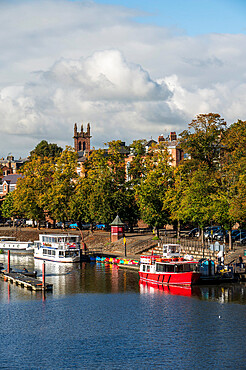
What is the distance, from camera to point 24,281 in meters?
77.2

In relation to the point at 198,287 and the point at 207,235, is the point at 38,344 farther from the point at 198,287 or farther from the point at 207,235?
the point at 207,235

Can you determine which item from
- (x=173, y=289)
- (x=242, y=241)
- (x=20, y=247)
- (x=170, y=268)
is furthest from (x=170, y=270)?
(x=20, y=247)

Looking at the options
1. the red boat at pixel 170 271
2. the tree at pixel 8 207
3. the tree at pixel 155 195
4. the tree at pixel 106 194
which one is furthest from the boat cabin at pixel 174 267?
the tree at pixel 8 207

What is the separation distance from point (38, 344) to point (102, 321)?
31.1ft

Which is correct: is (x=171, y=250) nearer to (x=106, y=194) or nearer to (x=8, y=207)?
(x=106, y=194)

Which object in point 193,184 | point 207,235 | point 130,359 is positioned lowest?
point 130,359

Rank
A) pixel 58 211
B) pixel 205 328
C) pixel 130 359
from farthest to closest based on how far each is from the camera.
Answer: pixel 58 211
pixel 205 328
pixel 130 359

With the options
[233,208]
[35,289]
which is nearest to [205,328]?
[35,289]

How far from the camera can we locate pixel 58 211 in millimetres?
133250

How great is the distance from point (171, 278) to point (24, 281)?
67.2 ft

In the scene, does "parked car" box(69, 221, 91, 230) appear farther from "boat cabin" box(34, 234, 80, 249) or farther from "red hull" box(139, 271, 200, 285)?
"red hull" box(139, 271, 200, 285)

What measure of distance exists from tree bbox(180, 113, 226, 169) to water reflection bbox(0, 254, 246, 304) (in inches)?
985

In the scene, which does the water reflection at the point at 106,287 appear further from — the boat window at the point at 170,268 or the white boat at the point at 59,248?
the white boat at the point at 59,248

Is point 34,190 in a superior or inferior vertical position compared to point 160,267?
superior
